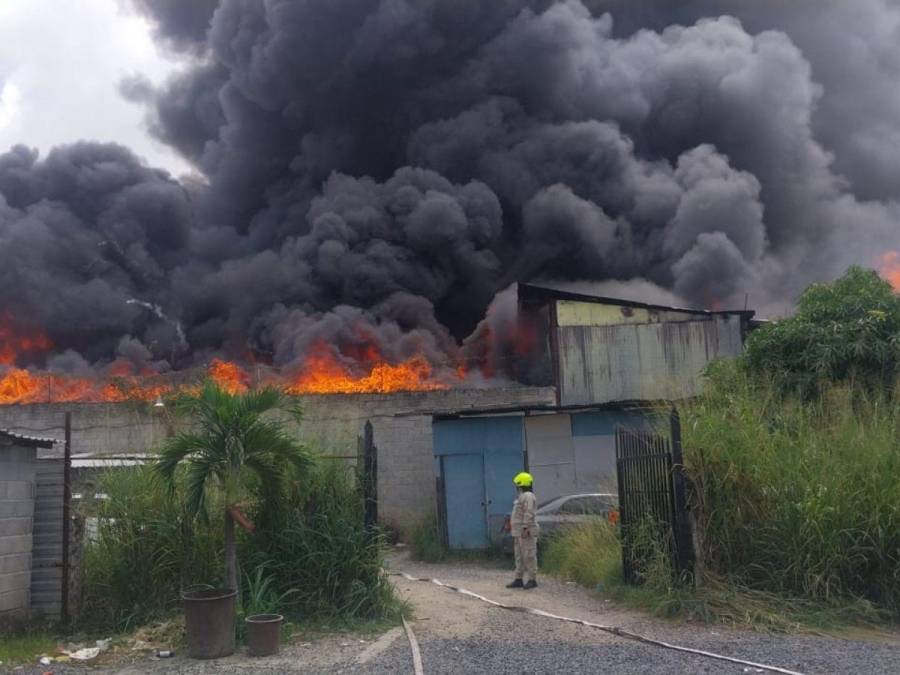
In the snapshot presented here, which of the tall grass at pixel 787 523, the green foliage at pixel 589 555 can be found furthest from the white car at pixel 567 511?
the tall grass at pixel 787 523

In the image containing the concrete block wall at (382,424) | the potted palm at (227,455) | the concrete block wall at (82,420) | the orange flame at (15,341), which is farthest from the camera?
the orange flame at (15,341)

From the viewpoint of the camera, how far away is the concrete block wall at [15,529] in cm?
672

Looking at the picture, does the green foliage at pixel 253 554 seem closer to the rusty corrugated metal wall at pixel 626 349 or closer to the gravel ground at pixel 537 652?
the gravel ground at pixel 537 652

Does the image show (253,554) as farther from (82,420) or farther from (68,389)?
(68,389)

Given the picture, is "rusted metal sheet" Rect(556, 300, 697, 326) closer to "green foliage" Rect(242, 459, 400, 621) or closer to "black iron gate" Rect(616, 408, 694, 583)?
"black iron gate" Rect(616, 408, 694, 583)

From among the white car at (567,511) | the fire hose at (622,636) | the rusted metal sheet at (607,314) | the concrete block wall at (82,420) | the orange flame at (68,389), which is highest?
the rusted metal sheet at (607,314)

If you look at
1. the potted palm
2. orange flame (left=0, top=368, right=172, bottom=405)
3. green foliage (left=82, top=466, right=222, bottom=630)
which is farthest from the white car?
orange flame (left=0, top=368, right=172, bottom=405)

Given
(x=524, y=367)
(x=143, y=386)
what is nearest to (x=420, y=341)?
(x=524, y=367)

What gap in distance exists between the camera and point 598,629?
23.2 ft

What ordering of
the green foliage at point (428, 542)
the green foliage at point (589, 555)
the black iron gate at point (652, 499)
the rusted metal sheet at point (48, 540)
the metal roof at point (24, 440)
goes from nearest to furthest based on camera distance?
the metal roof at point (24, 440), the rusted metal sheet at point (48, 540), the black iron gate at point (652, 499), the green foliage at point (589, 555), the green foliage at point (428, 542)

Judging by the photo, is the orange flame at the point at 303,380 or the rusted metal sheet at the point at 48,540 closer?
the rusted metal sheet at the point at 48,540

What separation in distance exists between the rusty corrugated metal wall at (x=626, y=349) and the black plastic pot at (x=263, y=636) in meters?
12.4

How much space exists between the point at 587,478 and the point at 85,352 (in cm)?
2055

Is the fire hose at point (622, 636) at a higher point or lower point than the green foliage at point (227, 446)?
lower
